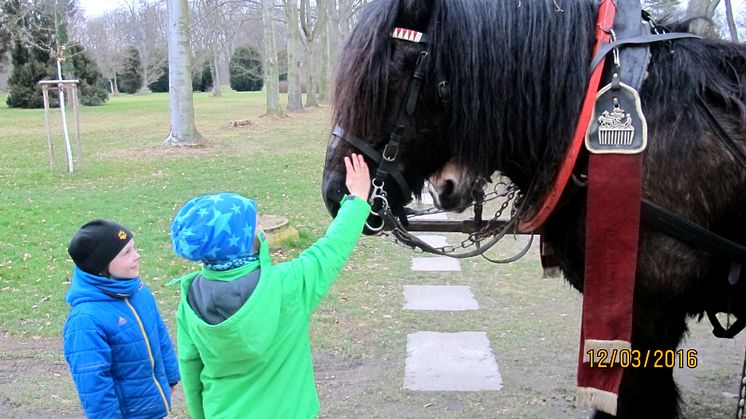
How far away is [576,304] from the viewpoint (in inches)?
203

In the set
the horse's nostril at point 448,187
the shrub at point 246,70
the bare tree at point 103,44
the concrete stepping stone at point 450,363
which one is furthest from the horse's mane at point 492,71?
the shrub at point 246,70

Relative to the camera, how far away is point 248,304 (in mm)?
1813

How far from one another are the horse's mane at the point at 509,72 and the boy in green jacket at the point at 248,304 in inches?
11.5

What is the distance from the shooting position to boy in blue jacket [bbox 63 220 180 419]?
2471 mm

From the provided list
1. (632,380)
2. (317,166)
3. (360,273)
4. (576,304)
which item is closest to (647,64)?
(632,380)

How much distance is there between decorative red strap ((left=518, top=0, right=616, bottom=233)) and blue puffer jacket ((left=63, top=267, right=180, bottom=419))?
1.71 meters

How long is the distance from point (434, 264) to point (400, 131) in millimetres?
4524

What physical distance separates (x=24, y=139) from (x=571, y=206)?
1782cm

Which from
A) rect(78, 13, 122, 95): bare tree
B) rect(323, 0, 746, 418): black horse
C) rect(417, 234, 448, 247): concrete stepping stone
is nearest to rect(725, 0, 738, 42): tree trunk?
rect(323, 0, 746, 418): black horse

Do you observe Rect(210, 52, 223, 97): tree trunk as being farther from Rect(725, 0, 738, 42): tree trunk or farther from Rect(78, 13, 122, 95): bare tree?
Rect(725, 0, 738, 42): tree trunk

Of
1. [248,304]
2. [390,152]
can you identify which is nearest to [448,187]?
[390,152]

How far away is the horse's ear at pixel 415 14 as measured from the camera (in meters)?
1.88

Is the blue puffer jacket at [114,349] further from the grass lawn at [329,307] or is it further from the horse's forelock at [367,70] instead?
the horse's forelock at [367,70]
